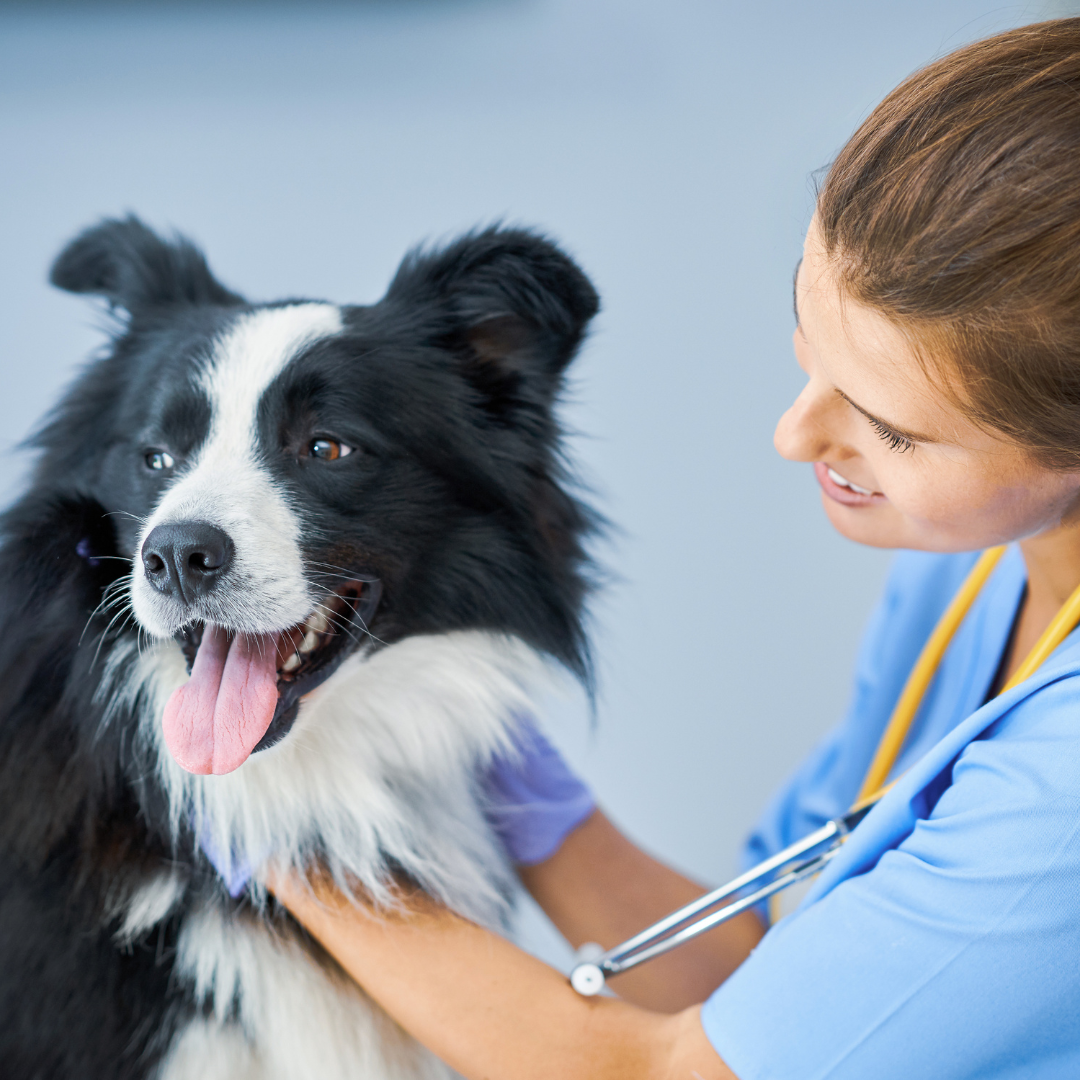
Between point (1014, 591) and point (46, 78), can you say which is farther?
point (46, 78)

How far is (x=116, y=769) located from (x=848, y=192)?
0.99 m

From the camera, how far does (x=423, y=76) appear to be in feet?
6.05

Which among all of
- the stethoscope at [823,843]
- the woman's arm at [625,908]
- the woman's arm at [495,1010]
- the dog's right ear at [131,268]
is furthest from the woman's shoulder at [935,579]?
the dog's right ear at [131,268]

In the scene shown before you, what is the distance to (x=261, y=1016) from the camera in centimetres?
102

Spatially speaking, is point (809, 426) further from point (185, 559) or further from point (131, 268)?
point (131, 268)

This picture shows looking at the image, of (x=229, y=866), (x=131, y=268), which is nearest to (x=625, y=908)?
(x=229, y=866)

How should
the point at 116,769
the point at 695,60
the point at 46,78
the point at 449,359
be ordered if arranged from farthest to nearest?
the point at 695,60
the point at 46,78
the point at 449,359
the point at 116,769

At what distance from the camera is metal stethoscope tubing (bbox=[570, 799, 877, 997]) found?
3.21ft

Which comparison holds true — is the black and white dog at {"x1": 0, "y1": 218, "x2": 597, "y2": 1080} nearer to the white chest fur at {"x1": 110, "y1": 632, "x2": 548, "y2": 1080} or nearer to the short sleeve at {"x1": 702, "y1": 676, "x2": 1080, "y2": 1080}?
the white chest fur at {"x1": 110, "y1": 632, "x2": 548, "y2": 1080}

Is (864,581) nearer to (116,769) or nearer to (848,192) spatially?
(848,192)

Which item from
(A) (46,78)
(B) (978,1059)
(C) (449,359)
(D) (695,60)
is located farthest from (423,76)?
(B) (978,1059)

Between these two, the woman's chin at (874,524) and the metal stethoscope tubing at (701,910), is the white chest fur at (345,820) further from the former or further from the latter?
the woman's chin at (874,524)

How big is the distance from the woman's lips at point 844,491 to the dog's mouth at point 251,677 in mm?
545

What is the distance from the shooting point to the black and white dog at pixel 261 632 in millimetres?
996
